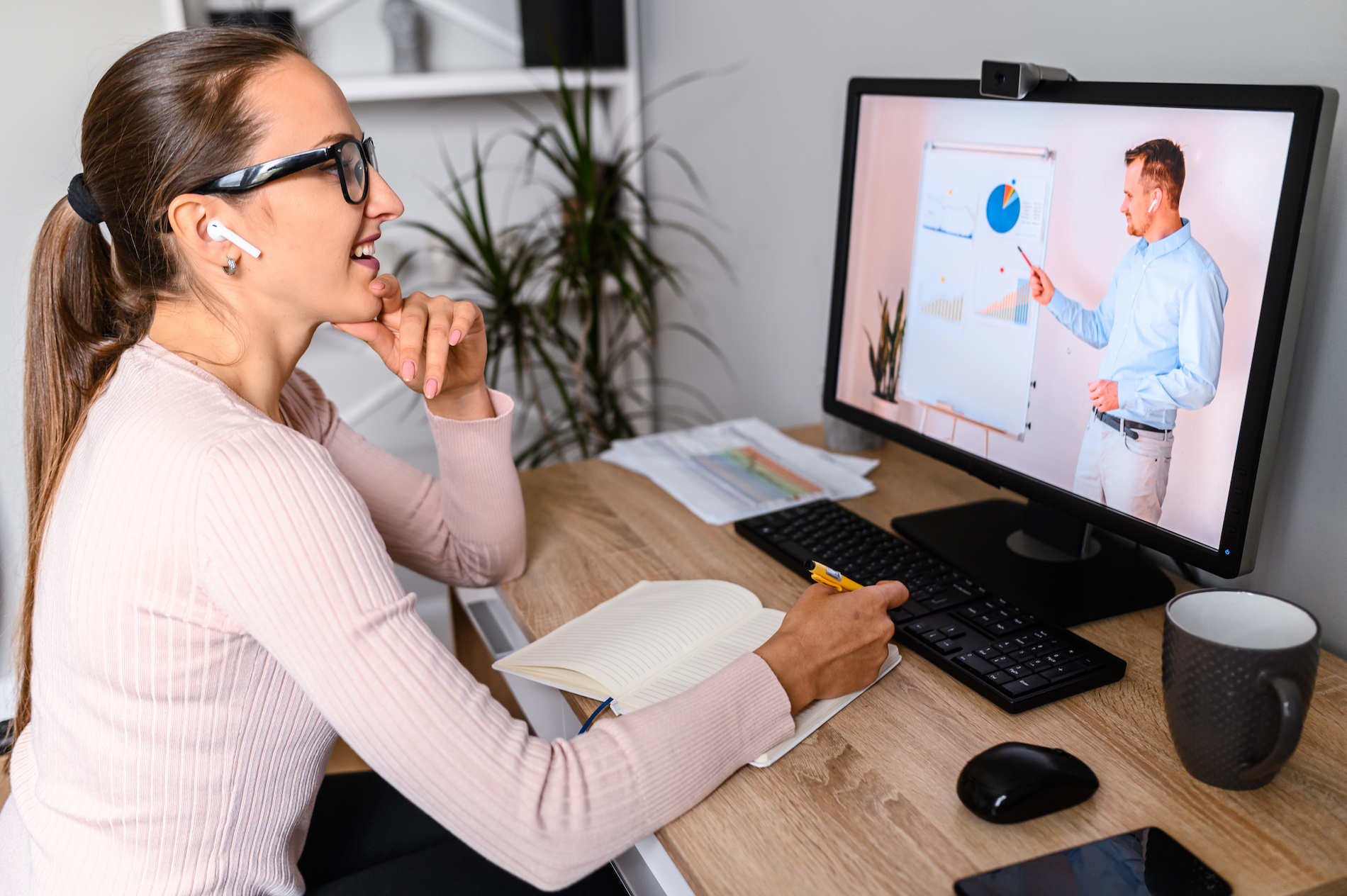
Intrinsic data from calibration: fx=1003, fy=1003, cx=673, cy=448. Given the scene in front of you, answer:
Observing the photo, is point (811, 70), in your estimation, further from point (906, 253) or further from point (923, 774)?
point (923, 774)

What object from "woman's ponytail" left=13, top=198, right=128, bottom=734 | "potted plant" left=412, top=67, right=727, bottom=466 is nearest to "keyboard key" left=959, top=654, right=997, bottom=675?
"woman's ponytail" left=13, top=198, right=128, bottom=734

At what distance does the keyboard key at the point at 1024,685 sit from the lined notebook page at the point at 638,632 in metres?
0.26

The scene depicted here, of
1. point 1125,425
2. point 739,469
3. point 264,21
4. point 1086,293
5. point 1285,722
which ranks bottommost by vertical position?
point 739,469

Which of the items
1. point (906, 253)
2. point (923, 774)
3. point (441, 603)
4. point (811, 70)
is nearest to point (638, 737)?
point (923, 774)

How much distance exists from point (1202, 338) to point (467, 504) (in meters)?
0.76

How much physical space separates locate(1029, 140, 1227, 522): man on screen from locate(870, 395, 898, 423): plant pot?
0.28 meters

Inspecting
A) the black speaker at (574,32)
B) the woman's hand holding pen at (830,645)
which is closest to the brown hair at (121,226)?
the woman's hand holding pen at (830,645)

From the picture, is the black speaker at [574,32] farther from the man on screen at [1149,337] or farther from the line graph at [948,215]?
the man on screen at [1149,337]

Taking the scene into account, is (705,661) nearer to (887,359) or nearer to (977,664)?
(977,664)

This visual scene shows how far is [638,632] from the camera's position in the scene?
0.95 meters

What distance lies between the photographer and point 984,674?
85cm

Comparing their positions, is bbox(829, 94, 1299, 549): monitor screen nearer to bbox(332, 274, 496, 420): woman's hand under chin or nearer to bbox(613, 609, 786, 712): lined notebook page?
bbox(613, 609, 786, 712): lined notebook page

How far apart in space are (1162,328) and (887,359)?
1.25 ft

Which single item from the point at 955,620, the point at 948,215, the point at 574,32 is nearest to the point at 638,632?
the point at 955,620
